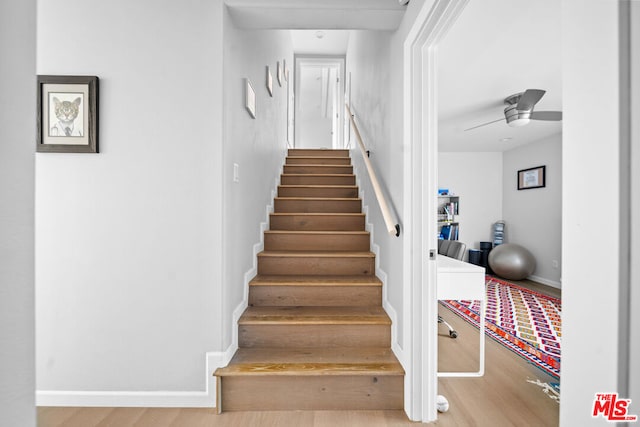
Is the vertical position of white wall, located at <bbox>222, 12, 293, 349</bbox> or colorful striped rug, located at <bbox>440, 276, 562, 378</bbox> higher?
white wall, located at <bbox>222, 12, 293, 349</bbox>

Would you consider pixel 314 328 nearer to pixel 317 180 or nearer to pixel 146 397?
pixel 146 397

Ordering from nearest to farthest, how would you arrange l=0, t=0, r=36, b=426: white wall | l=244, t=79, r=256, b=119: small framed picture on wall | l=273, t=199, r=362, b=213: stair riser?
l=0, t=0, r=36, b=426: white wall < l=244, t=79, r=256, b=119: small framed picture on wall < l=273, t=199, r=362, b=213: stair riser

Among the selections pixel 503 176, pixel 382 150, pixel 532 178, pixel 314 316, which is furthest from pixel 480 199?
pixel 314 316

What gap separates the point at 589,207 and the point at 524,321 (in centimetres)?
322

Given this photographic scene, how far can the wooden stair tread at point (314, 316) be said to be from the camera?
1934mm

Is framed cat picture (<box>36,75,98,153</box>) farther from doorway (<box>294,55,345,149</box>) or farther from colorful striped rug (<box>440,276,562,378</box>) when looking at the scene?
doorway (<box>294,55,345,149</box>)

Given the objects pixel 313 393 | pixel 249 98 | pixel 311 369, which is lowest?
pixel 313 393

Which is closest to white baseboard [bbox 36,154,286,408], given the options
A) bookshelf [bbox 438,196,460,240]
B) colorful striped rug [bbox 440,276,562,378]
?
→ colorful striped rug [bbox 440,276,562,378]

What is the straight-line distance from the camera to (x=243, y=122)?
2.13m

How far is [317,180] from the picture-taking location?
12.4 feet

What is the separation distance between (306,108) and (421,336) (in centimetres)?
659

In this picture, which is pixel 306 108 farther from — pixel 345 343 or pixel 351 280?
pixel 345 343

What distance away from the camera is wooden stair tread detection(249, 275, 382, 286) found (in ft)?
7.27

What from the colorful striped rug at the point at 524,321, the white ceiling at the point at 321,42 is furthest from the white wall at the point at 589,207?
the white ceiling at the point at 321,42
